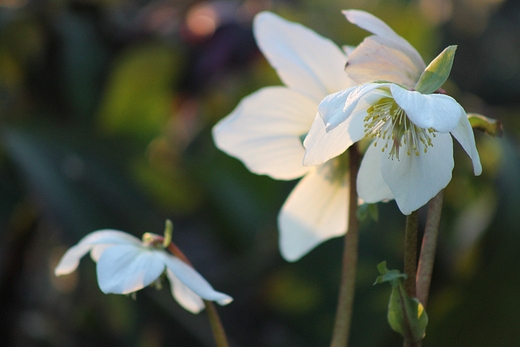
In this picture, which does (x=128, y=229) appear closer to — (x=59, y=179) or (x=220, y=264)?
(x=59, y=179)

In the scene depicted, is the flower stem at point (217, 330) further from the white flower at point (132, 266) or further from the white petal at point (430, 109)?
the white petal at point (430, 109)

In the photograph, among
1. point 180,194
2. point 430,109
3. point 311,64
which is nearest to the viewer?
point 430,109

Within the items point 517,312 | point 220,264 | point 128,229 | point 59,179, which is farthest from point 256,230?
point 517,312

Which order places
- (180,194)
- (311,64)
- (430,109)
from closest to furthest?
(430,109), (311,64), (180,194)

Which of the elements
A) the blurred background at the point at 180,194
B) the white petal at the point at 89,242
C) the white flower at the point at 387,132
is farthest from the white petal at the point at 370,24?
the blurred background at the point at 180,194

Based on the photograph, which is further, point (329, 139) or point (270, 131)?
point (270, 131)

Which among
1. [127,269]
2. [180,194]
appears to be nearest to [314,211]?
[127,269]

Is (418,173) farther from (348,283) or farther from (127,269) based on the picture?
(127,269)
